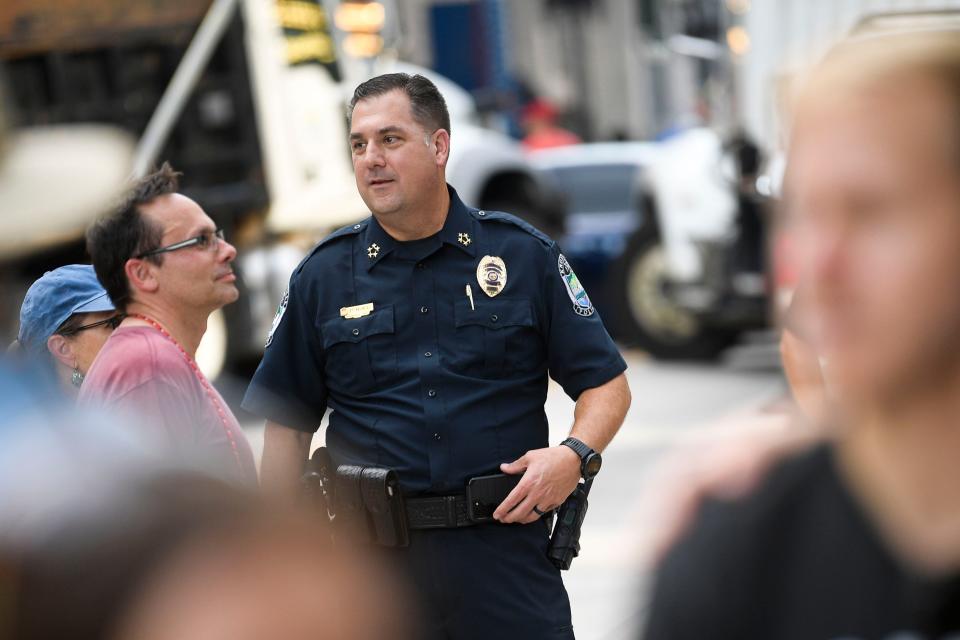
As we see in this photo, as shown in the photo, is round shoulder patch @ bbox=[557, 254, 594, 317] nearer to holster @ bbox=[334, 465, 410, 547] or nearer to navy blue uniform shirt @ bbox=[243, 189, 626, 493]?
navy blue uniform shirt @ bbox=[243, 189, 626, 493]

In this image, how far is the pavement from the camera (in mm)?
1275

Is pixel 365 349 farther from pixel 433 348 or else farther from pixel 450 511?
pixel 450 511

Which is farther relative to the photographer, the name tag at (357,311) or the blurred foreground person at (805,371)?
the name tag at (357,311)

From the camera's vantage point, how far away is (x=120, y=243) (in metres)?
3.53

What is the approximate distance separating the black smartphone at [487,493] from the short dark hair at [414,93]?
837 millimetres

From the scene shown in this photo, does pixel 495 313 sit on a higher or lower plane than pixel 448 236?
lower

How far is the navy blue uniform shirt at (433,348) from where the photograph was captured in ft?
11.7

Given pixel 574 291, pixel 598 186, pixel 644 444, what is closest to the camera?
pixel 574 291

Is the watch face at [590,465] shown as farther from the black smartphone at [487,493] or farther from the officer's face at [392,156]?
the officer's face at [392,156]

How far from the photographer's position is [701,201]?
11539 mm

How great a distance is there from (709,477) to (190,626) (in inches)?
15.7

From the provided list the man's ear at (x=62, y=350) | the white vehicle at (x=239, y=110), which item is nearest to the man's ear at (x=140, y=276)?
the man's ear at (x=62, y=350)

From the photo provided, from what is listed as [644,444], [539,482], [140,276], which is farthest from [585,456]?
[644,444]

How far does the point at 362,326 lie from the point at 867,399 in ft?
8.27
